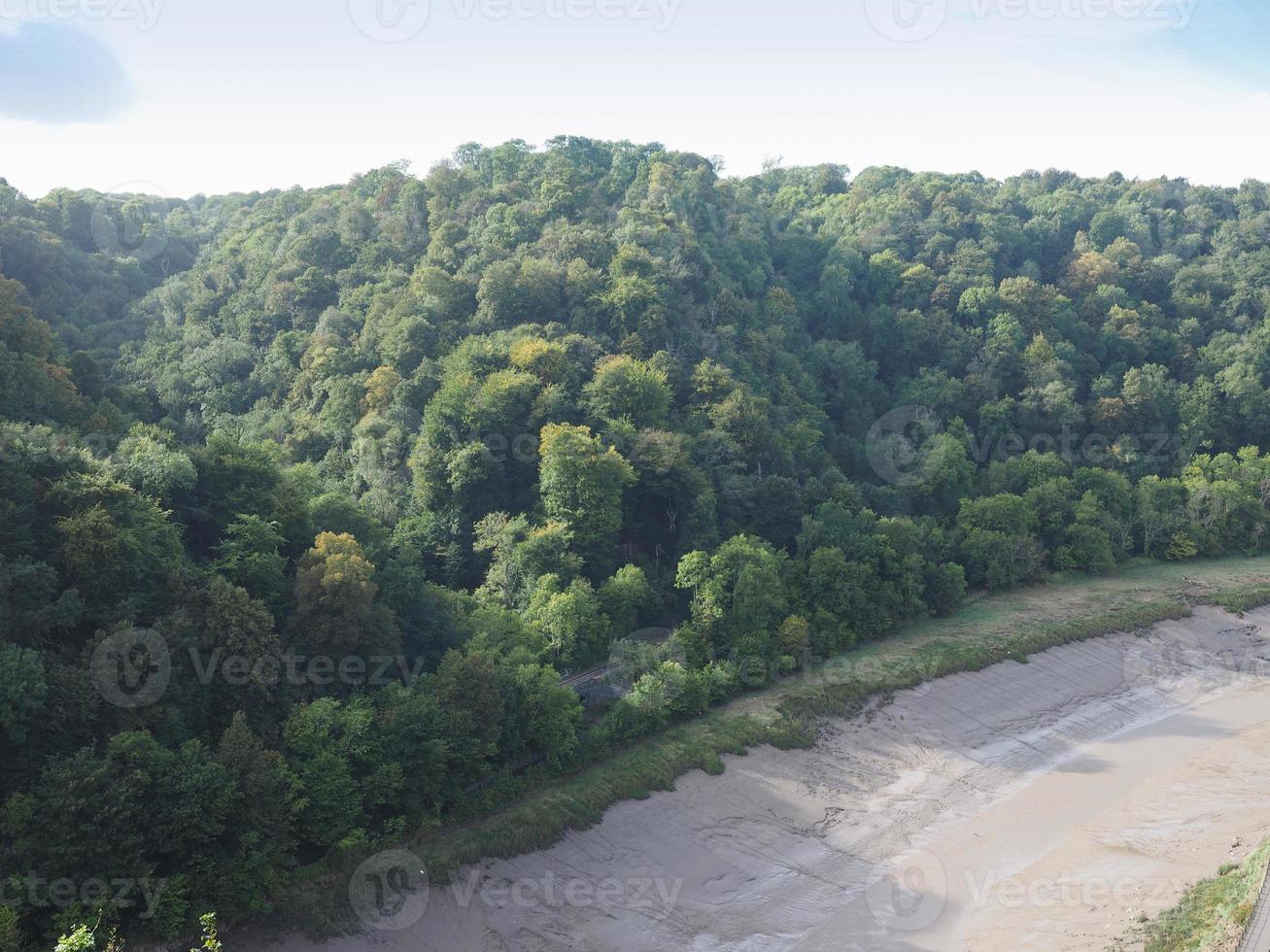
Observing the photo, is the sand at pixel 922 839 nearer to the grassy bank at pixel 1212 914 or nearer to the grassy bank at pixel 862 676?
the grassy bank at pixel 862 676

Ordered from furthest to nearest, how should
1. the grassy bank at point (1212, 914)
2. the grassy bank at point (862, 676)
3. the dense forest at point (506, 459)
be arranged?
1. the grassy bank at point (862, 676)
2. the dense forest at point (506, 459)
3. the grassy bank at point (1212, 914)

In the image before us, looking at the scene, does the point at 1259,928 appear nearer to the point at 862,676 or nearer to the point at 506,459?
the point at 862,676

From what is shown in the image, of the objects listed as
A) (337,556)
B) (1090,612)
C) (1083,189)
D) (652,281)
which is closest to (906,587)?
(1090,612)

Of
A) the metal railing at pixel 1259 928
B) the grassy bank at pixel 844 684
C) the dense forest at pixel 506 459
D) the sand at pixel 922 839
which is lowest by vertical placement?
the sand at pixel 922 839

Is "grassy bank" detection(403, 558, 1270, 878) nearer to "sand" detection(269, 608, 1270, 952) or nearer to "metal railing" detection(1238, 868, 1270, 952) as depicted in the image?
"sand" detection(269, 608, 1270, 952)

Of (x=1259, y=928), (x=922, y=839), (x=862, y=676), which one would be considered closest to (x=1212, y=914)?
(x=1259, y=928)

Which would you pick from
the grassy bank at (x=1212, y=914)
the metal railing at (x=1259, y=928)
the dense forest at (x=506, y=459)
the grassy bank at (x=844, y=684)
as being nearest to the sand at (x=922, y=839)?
the grassy bank at (x=844, y=684)

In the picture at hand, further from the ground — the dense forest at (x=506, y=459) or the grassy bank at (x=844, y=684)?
the dense forest at (x=506, y=459)
